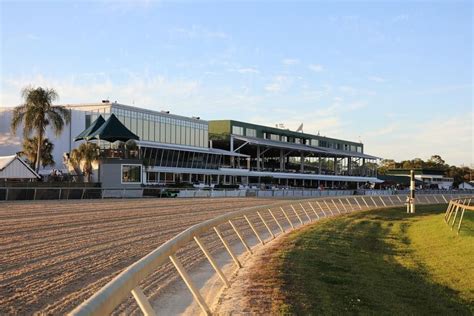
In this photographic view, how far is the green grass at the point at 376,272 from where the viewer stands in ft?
25.5

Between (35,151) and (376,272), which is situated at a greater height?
(35,151)

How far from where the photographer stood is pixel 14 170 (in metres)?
42.1

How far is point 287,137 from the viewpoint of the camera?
112 metres

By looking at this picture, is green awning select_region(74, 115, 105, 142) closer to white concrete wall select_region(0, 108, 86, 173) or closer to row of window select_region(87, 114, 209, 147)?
white concrete wall select_region(0, 108, 86, 173)

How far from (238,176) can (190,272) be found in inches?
3074

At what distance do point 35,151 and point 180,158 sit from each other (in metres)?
22.6

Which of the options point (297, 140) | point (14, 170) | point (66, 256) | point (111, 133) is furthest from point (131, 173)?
point (297, 140)

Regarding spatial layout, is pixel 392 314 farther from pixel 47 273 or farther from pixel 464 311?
pixel 47 273

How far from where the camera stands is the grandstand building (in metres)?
51.3

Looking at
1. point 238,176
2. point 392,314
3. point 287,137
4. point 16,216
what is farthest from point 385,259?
point 287,137

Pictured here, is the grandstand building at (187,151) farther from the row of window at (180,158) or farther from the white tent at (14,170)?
the white tent at (14,170)

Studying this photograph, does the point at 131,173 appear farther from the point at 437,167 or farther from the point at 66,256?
the point at 437,167

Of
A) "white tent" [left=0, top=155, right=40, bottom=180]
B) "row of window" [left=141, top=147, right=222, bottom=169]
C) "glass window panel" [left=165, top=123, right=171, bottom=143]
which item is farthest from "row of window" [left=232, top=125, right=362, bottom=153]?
"white tent" [left=0, top=155, right=40, bottom=180]

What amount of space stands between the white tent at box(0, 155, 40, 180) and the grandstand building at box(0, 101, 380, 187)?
5.72m
